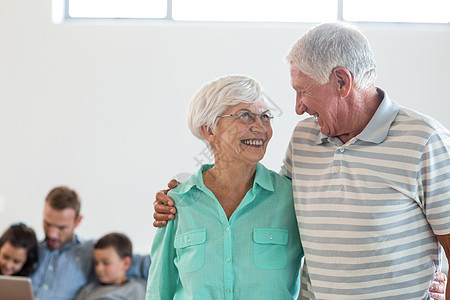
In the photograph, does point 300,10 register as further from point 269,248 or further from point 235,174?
point 269,248

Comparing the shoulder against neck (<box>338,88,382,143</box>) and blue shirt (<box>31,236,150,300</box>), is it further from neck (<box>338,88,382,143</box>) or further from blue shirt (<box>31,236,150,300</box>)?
blue shirt (<box>31,236,150,300</box>)

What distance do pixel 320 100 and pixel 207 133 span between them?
400 millimetres

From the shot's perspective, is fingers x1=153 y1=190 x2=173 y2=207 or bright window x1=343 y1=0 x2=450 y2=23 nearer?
fingers x1=153 y1=190 x2=173 y2=207

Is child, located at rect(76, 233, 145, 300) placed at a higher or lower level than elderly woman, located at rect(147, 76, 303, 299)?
lower

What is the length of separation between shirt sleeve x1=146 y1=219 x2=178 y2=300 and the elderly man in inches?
16.3

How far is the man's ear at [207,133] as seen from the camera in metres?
1.78

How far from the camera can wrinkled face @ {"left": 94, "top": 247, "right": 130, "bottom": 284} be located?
3.59m

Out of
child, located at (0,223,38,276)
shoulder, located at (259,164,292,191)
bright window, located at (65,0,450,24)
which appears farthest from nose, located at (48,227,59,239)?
shoulder, located at (259,164,292,191)

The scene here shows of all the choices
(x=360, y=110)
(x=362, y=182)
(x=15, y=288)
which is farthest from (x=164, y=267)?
(x=15, y=288)

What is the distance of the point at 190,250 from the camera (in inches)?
65.9

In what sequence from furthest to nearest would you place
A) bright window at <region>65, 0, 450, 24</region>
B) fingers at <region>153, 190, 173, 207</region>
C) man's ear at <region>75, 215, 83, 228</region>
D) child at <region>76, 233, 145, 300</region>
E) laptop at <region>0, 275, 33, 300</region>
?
1. bright window at <region>65, 0, 450, 24</region>
2. man's ear at <region>75, 215, 83, 228</region>
3. child at <region>76, 233, 145, 300</region>
4. laptop at <region>0, 275, 33, 300</region>
5. fingers at <region>153, 190, 173, 207</region>

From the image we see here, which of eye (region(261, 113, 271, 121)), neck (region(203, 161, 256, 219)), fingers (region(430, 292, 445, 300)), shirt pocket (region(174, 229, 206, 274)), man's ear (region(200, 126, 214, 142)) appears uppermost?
eye (region(261, 113, 271, 121))

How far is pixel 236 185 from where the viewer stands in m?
1.75

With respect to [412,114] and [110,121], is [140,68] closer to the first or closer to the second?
[110,121]
